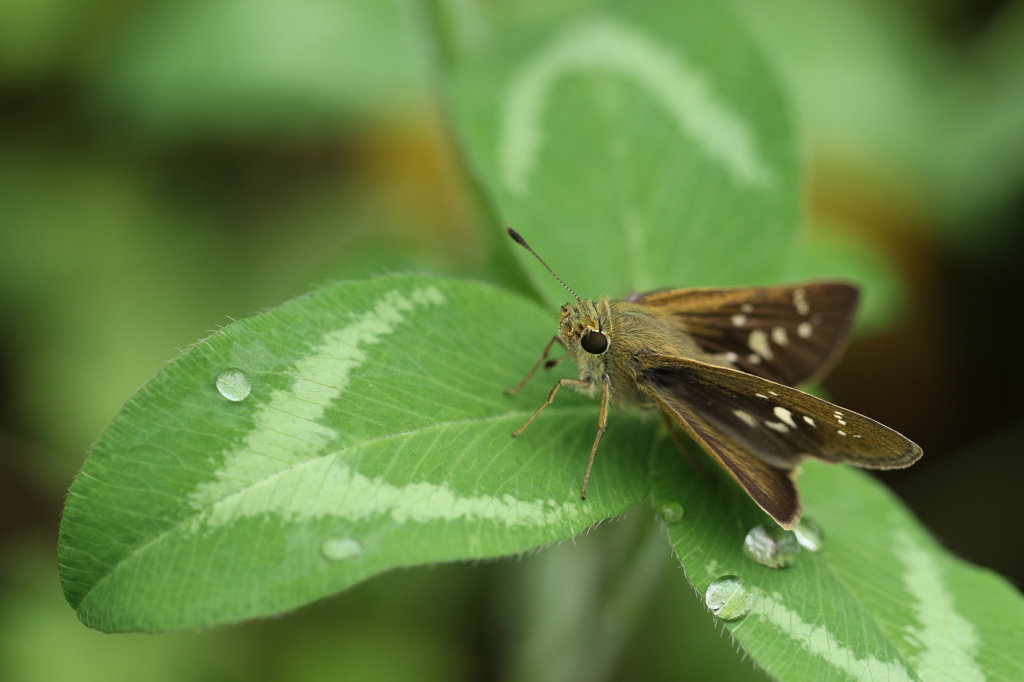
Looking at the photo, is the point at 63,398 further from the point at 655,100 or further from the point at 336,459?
the point at 655,100

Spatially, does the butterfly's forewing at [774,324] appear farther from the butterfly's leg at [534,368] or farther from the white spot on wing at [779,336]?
the butterfly's leg at [534,368]

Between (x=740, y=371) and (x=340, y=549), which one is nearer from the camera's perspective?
(x=340, y=549)

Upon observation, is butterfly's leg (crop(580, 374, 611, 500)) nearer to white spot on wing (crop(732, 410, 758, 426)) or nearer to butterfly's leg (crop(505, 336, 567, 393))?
butterfly's leg (crop(505, 336, 567, 393))

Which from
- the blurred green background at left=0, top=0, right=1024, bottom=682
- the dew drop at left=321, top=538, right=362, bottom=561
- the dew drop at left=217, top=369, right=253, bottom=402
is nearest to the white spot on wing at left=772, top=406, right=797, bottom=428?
the blurred green background at left=0, top=0, right=1024, bottom=682

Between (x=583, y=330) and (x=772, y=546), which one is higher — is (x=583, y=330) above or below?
above

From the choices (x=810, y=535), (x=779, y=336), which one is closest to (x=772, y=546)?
(x=810, y=535)

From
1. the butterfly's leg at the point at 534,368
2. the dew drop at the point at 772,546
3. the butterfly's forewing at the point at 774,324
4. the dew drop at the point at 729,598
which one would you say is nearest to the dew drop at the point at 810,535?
the dew drop at the point at 772,546

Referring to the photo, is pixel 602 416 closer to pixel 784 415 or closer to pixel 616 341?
pixel 616 341
